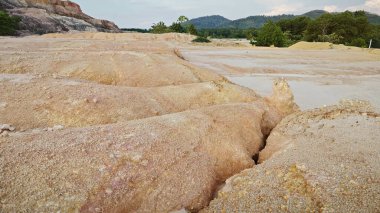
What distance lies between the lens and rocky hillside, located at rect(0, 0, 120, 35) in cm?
4462

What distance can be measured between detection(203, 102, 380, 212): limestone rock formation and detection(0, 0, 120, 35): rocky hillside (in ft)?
139

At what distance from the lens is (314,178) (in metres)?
2.82

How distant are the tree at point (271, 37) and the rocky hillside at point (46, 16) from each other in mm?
29660

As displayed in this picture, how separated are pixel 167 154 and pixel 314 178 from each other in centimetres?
143

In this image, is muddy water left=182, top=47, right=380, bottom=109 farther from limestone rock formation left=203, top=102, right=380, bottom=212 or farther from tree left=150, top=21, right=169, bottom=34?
tree left=150, top=21, right=169, bottom=34

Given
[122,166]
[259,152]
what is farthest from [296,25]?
[122,166]

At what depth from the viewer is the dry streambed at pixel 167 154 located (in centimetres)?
255

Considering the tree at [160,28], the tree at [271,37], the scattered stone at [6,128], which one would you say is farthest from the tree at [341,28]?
the scattered stone at [6,128]

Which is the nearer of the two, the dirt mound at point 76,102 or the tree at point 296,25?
the dirt mound at point 76,102

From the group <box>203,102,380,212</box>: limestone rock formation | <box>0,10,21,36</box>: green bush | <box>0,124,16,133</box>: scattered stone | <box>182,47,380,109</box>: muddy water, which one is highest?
<box>0,10,21,36</box>: green bush

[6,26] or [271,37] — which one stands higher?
[6,26]

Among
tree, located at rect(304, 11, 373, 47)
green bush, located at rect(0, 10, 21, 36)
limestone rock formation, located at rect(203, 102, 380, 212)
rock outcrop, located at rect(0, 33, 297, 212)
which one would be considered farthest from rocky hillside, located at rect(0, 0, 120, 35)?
Answer: limestone rock formation, located at rect(203, 102, 380, 212)

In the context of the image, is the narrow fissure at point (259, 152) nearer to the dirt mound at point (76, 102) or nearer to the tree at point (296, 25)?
the dirt mound at point (76, 102)

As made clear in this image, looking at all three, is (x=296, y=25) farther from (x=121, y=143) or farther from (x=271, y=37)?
(x=121, y=143)
